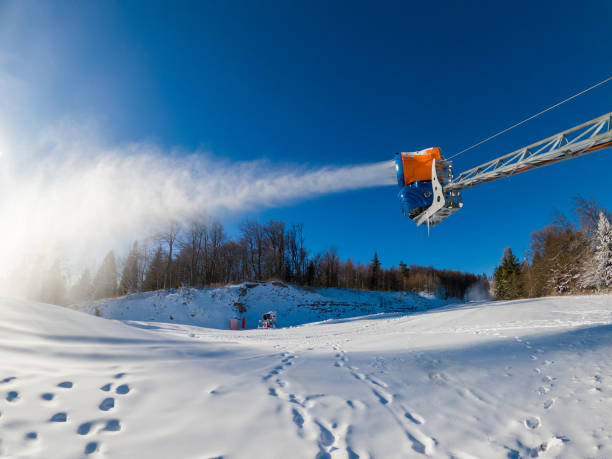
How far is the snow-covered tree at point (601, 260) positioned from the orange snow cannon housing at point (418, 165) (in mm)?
26726

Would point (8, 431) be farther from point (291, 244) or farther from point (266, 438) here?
point (291, 244)

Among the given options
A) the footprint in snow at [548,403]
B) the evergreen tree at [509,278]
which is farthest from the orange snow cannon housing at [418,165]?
the evergreen tree at [509,278]

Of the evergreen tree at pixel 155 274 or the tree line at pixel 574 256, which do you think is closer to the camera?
the tree line at pixel 574 256

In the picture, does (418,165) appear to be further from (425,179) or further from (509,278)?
(509,278)

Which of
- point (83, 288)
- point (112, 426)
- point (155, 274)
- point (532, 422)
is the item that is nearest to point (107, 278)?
point (83, 288)

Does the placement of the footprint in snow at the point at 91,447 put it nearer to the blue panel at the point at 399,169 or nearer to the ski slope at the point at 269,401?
the ski slope at the point at 269,401

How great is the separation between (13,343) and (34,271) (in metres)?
52.5

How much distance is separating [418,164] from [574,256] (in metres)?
31.6

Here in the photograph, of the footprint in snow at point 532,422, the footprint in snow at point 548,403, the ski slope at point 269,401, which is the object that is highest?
the ski slope at point 269,401

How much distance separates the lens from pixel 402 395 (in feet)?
11.1

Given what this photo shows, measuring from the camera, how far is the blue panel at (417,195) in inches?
287

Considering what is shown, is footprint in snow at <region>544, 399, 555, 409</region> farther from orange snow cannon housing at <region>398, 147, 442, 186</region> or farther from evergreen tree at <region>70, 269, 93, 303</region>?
evergreen tree at <region>70, 269, 93, 303</region>

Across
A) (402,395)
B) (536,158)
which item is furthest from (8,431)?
(536,158)

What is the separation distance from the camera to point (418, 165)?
7.32 m
